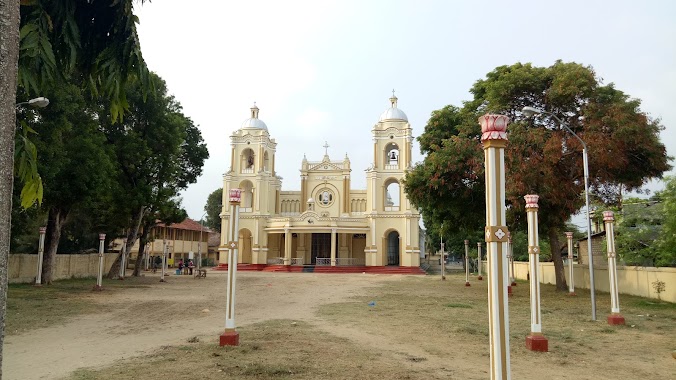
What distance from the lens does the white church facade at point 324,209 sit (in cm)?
4269

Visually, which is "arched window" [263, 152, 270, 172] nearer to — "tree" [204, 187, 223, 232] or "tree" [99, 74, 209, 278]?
"tree" [204, 187, 223, 232]

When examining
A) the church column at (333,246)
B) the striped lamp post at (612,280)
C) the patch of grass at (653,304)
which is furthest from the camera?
the church column at (333,246)

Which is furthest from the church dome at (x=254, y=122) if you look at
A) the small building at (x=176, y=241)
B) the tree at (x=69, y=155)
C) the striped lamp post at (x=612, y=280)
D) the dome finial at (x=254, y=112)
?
the striped lamp post at (x=612, y=280)

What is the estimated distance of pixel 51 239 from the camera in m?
22.2

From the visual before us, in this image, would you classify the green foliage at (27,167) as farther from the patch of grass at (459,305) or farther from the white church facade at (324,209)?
the white church facade at (324,209)

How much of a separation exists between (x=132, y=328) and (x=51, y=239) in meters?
14.0


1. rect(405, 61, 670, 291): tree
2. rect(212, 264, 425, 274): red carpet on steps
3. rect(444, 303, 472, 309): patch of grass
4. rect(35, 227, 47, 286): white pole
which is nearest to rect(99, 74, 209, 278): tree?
rect(35, 227, 47, 286): white pole

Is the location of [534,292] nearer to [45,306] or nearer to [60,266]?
[45,306]

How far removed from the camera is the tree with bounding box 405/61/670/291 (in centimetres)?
1639

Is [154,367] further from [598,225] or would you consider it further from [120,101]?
[598,225]

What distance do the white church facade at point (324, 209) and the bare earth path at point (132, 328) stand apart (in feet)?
78.8

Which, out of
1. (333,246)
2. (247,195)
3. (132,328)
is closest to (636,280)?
(132,328)

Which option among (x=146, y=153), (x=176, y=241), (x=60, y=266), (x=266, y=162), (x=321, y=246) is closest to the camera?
(x=146, y=153)

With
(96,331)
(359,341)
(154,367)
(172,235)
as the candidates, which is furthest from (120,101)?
(172,235)
